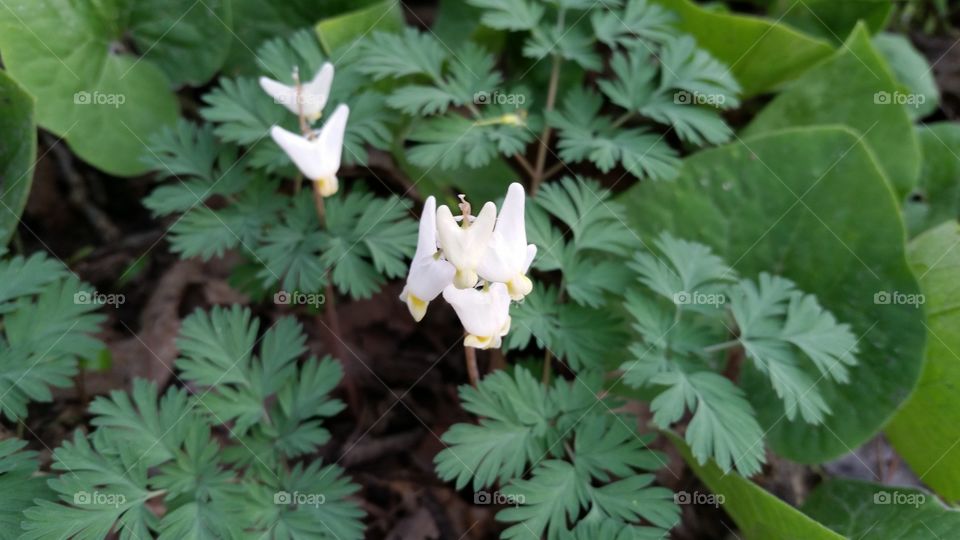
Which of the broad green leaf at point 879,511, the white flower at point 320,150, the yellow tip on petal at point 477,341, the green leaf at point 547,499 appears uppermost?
the white flower at point 320,150

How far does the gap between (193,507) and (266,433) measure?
0.22 metres

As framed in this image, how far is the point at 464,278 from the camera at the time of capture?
1394 mm

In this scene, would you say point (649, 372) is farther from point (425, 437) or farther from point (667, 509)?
point (425, 437)

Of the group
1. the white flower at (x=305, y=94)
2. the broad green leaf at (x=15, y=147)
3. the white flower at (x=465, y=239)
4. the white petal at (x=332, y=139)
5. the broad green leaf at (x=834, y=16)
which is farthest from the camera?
the broad green leaf at (x=834, y=16)

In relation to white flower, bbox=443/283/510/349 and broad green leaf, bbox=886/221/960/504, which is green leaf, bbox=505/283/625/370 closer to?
white flower, bbox=443/283/510/349

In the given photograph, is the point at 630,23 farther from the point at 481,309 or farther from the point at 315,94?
the point at 481,309

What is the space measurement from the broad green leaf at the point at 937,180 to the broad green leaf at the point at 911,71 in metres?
0.14

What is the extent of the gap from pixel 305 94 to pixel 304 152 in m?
0.24

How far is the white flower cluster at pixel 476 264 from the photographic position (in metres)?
1.37

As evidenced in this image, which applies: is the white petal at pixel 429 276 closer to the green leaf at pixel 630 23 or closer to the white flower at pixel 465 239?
the white flower at pixel 465 239

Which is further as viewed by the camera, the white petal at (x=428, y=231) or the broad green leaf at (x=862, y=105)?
the broad green leaf at (x=862, y=105)

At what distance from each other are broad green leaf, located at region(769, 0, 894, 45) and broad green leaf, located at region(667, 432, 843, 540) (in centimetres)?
171

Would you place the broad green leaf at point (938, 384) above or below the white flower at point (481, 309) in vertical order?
below

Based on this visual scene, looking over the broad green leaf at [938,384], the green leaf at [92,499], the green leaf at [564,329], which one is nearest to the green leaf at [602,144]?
the green leaf at [564,329]
